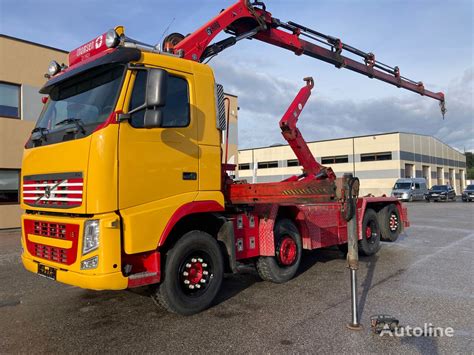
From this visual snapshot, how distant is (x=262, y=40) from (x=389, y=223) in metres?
5.51

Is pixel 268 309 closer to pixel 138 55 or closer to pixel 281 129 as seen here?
pixel 138 55

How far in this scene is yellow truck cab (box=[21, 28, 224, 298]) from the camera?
399 centimetres

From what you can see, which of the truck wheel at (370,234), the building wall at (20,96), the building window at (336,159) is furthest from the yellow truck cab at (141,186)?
the building window at (336,159)

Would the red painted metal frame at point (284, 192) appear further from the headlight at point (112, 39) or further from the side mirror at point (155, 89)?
the headlight at point (112, 39)

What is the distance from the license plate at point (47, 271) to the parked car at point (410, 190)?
34.8m

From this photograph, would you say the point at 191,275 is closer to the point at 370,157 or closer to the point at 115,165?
the point at 115,165

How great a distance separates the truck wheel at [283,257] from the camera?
615cm

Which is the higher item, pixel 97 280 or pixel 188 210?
pixel 188 210

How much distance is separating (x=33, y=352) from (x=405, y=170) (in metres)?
48.8

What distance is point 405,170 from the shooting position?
4703 cm

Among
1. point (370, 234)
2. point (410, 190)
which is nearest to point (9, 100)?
point (370, 234)

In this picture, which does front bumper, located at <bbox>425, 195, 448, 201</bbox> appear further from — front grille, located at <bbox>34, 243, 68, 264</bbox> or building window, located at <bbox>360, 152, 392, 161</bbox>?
front grille, located at <bbox>34, 243, 68, 264</bbox>

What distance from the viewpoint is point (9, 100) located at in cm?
1434

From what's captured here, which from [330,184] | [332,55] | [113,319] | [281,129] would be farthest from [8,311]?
[332,55]
